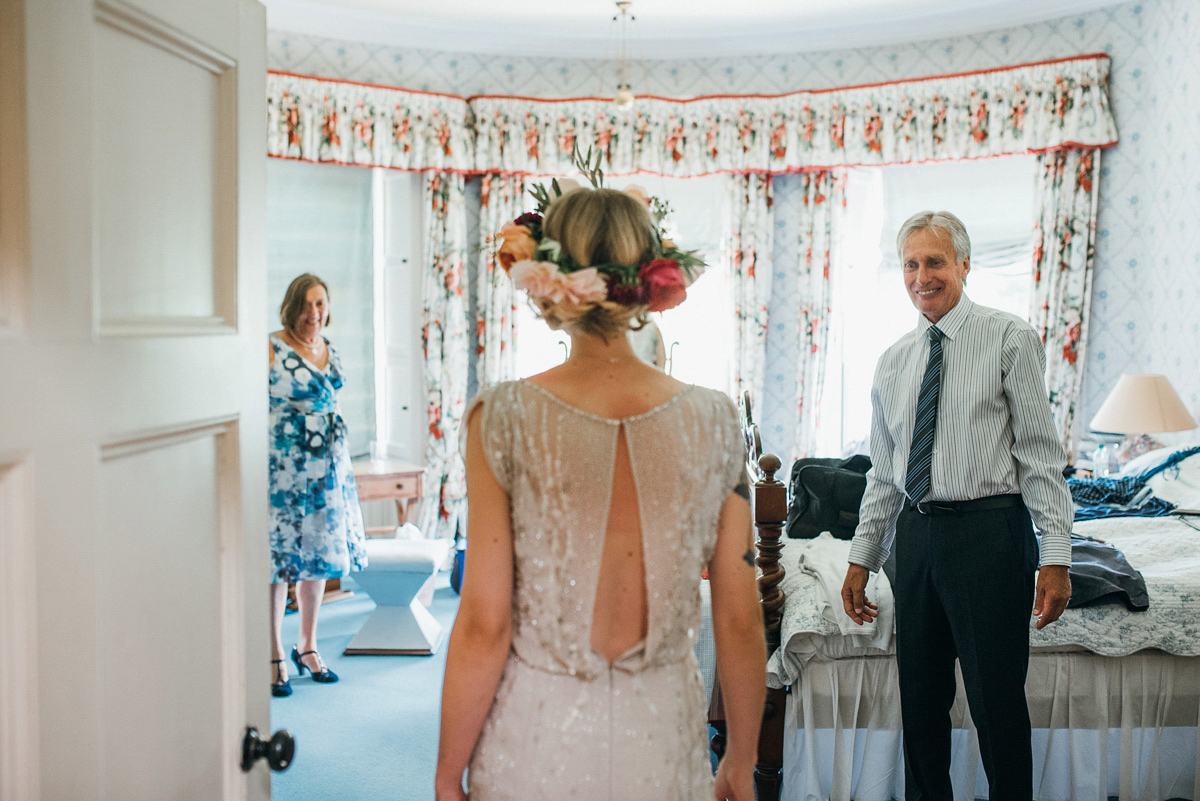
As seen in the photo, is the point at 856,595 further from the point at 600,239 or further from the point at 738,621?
the point at 600,239

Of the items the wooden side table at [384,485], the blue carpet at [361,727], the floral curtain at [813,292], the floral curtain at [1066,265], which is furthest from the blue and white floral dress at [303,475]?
the floral curtain at [1066,265]

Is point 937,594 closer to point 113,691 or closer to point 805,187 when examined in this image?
point 113,691

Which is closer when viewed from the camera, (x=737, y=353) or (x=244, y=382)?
(x=244, y=382)

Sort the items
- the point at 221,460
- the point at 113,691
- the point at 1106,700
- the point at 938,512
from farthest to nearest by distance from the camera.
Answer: the point at 1106,700 < the point at 938,512 < the point at 221,460 < the point at 113,691

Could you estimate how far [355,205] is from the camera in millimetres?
5664

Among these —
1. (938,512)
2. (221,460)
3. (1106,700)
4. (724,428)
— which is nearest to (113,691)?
(221,460)

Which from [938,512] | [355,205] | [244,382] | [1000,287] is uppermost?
[355,205]

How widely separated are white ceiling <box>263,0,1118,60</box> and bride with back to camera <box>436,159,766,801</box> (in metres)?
4.31

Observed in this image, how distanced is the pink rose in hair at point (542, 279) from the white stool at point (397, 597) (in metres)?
2.98

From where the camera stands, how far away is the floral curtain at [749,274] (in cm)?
574

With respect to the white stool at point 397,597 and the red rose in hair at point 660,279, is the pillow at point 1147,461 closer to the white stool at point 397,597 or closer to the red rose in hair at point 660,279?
the white stool at point 397,597

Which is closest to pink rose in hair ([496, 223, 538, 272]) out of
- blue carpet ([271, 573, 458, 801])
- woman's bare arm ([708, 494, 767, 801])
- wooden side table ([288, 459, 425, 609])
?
woman's bare arm ([708, 494, 767, 801])

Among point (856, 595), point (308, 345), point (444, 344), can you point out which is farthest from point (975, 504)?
point (444, 344)

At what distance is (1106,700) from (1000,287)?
3.21 metres
